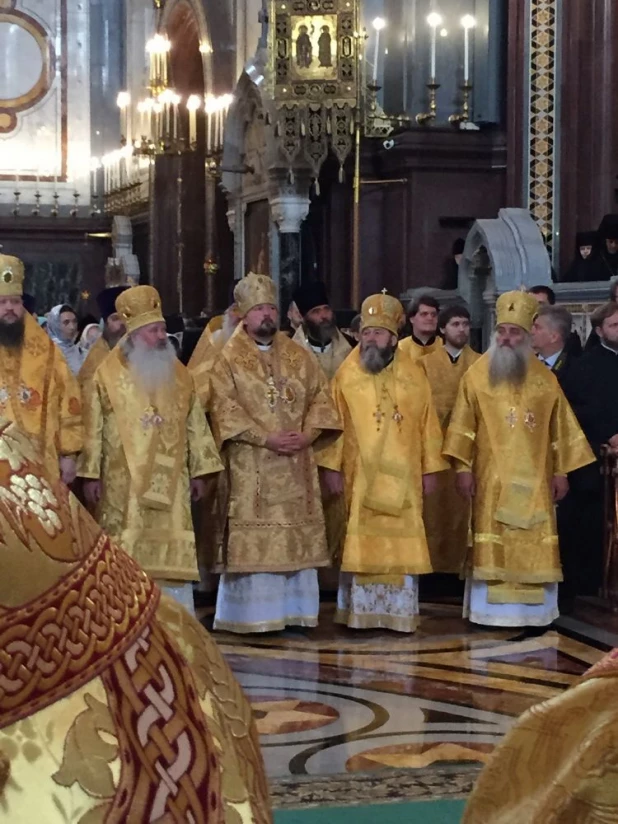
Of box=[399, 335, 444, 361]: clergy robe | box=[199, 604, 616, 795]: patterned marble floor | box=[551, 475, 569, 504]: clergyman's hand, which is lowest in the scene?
box=[199, 604, 616, 795]: patterned marble floor

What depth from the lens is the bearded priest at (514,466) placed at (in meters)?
7.47

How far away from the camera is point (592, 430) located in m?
7.85

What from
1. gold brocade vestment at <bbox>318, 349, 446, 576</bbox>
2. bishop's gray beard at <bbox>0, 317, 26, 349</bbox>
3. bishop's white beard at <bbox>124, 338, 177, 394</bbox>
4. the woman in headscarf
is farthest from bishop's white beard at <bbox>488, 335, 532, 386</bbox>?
the woman in headscarf

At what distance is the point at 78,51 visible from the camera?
71.5ft

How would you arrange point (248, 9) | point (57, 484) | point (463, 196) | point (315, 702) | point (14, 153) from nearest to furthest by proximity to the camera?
point (57, 484) < point (315, 702) < point (463, 196) < point (248, 9) < point (14, 153)

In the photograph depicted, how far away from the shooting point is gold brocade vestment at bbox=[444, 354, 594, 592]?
24.5ft

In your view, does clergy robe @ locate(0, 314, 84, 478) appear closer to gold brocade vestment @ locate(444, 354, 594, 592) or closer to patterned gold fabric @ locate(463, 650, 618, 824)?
gold brocade vestment @ locate(444, 354, 594, 592)

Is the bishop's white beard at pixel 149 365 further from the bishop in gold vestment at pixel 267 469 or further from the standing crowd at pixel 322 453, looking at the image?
the bishop in gold vestment at pixel 267 469

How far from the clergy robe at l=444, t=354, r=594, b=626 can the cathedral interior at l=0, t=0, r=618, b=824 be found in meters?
0.19

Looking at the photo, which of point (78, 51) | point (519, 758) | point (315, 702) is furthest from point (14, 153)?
point (519, 758)

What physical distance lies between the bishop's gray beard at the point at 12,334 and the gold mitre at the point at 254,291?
108 cm

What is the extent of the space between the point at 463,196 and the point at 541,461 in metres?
6.12

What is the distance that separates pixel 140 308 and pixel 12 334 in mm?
575

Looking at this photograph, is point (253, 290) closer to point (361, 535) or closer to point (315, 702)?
point (361, 535)
